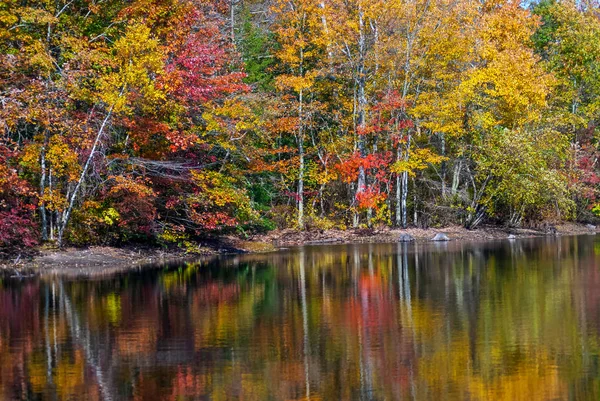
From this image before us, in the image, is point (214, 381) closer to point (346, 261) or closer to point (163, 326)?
point (163, 326)

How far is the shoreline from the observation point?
29391mm

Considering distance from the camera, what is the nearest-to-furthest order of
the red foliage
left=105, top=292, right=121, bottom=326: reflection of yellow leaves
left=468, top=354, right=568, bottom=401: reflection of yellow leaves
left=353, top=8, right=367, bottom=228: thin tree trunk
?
left=468, top=354, right=568, bottom=401: reflection of yellow leaves → left=105, top=292, right=121, bottom=326: reflection of yellow leaves → the red foliage → left=353, top=8, right=367, bottom=228: thin tree trunk

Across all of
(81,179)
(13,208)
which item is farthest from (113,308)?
(13,208)

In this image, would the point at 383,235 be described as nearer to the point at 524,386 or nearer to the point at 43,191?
the point at 43,191

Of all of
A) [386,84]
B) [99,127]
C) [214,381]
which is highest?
[386,84]

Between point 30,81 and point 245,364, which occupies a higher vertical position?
point 30,81

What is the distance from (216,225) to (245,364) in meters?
23.6

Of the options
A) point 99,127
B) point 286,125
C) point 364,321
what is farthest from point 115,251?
point 364,321

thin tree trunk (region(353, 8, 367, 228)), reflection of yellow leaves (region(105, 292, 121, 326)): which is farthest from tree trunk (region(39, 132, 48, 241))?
thin tree trunk (region(353, 8, 367, 228))

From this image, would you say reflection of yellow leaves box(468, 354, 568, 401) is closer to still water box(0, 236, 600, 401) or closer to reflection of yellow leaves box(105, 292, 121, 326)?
still water box(0, 236, 600, 401)

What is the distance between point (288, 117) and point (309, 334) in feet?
95.3

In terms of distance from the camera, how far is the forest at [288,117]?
3122cm

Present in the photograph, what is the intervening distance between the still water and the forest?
249 inches

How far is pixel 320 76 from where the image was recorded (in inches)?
1817
